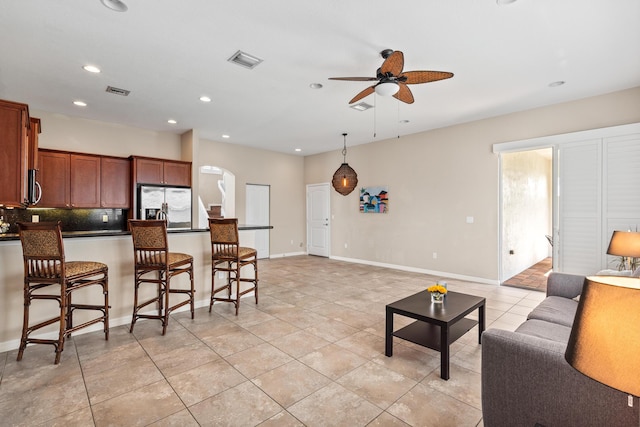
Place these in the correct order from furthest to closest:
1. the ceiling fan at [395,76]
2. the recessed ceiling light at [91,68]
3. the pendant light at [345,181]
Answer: the pendant light at [345,181]
the recessed ceiling light at [91,68]
the ceiling fan at [395,76]

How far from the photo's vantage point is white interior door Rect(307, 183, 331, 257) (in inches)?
326

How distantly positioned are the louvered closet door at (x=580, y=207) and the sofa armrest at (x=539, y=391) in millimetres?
3888

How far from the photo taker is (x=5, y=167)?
9.06ft

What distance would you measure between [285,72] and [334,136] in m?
3.16

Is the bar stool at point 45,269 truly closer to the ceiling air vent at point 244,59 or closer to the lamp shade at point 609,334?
the ceiling air vent at point 244,59

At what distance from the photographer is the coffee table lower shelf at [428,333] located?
2.55 meters

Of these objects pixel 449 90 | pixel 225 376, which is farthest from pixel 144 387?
pixel 449 90

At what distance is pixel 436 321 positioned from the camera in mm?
2363

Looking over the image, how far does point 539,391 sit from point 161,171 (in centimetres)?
612

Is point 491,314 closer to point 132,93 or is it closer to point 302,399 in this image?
point 302,399

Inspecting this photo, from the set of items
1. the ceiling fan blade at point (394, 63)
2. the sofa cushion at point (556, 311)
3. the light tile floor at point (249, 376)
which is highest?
the ceiling fan blade at point (394, 63)

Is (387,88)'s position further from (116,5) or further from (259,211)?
(259,211)

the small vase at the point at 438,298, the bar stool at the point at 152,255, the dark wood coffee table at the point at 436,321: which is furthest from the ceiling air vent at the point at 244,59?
the small vase at the point at 438,298

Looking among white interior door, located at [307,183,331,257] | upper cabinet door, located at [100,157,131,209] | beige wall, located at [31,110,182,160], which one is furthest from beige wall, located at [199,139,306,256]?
upper cabinet door, located at [100,157,131,209]
